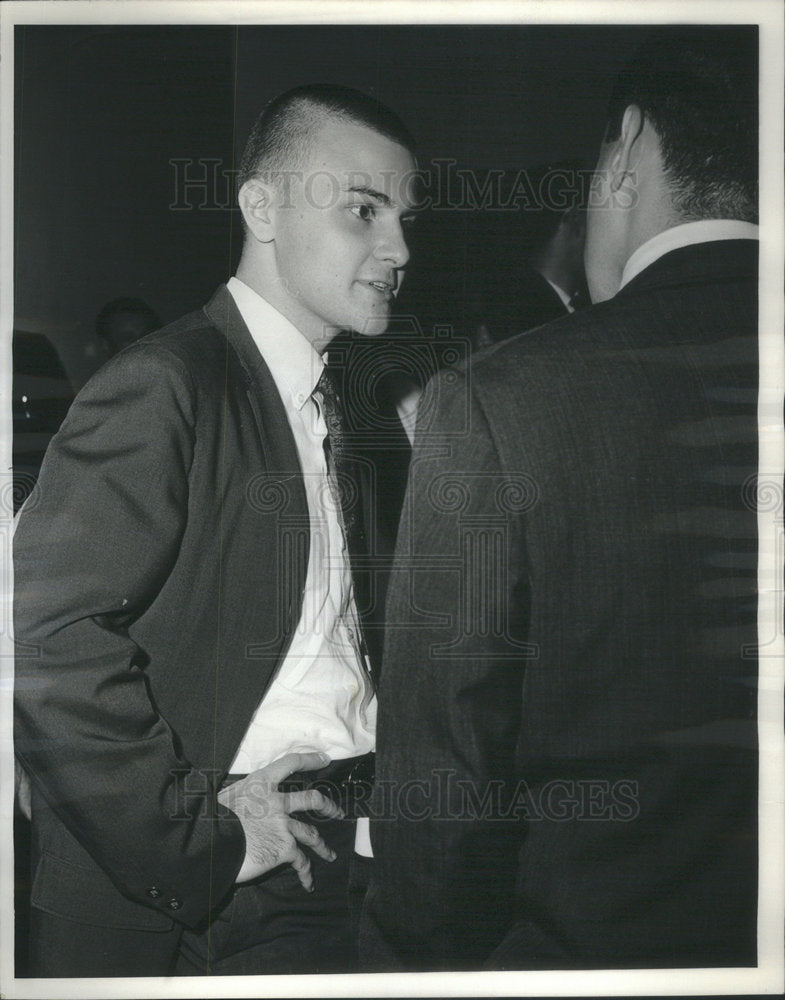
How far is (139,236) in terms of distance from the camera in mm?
1555

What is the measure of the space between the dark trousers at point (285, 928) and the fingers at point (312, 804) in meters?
0.02

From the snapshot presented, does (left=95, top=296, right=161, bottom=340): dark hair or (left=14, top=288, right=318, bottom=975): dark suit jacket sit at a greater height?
(left=95, top=296, right=161, bottom=340): dark hair

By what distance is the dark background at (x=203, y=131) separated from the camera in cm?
155

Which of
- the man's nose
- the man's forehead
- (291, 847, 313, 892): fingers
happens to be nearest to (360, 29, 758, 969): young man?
(291, 847, 313, 892): fingers

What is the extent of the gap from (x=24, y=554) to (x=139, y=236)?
555 mm

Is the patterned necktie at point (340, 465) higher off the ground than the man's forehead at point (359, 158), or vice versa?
the man's forehead at point (359, 158)

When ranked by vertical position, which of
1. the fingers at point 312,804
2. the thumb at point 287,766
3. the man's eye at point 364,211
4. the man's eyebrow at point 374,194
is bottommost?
the fingers at point 312,804

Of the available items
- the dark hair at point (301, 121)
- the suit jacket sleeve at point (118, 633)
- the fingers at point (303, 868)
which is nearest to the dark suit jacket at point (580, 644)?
the fingers at point (303, 868)

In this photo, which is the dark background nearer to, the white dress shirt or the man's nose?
the man's nose

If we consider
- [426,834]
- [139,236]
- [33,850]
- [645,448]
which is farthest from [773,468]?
[33,850]

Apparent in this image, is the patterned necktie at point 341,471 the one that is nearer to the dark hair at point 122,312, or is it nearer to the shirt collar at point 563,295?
the dark hair at point 122,312

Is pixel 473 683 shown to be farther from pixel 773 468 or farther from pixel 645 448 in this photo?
pixel 773 468

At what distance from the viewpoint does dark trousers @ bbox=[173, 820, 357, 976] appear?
5.07ft

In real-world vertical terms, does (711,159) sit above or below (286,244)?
above
